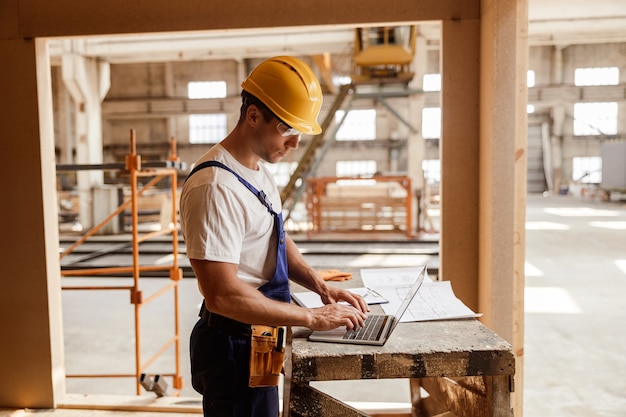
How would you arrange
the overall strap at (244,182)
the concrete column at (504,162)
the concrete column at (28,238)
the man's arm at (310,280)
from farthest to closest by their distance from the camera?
the concrete column at (28,238) → the concrete column at (504,162) → the man's arm at (310,280) → the overall strap at (244,182)

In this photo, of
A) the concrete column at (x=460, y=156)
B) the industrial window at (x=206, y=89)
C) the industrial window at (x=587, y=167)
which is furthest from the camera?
the industrial window at (x=587, y=167)

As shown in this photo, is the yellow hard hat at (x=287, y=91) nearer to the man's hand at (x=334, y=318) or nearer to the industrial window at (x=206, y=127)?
the man's hand at (x=334, y=318)

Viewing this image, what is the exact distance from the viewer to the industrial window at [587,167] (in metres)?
27.6

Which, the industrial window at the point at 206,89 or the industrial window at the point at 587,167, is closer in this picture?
the industrial window at the point at 206,89

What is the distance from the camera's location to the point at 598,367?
5918 mm

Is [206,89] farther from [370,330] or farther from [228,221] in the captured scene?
[370,330]

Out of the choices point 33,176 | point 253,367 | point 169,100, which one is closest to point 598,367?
point 253,367

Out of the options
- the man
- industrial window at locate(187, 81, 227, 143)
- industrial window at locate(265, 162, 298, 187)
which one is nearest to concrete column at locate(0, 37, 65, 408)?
the man

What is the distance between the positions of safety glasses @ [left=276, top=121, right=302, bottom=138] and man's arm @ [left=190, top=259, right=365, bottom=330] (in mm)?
555

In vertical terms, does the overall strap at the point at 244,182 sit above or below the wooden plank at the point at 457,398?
above

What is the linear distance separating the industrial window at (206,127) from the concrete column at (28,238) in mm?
23460

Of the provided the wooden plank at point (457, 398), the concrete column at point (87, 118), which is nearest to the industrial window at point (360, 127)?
the concrete column at point (87, 118)

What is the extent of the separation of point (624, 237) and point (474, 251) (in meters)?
12.6

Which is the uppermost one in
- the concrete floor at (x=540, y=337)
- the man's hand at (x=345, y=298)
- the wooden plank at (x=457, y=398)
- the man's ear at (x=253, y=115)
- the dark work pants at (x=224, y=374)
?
the man's ear at (x=253, y=115)
